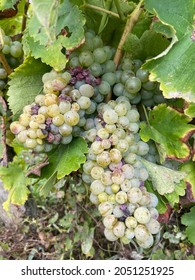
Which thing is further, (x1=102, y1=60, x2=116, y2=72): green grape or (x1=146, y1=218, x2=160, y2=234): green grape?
(x1=102, y1=60, x2=116, y2=72): green grape

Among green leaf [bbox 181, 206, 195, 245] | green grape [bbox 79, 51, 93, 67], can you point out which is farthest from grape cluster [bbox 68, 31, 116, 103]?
green leaf [bbox 181, 206, 195, 245]

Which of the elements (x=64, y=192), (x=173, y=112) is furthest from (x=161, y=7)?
(x=64, y=192)

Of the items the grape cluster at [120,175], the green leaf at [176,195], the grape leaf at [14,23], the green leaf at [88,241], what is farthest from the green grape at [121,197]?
the green leaf at [88,241]

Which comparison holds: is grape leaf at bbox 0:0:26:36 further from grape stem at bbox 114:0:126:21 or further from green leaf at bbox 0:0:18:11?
grape stem at bbox 114:0:126:21

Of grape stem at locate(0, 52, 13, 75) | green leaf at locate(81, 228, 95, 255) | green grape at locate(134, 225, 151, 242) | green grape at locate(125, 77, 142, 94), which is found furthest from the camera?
green leaf at locate(81, 228, 95, 255)

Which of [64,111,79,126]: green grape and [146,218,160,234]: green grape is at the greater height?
[64,111,79,126]: green grape

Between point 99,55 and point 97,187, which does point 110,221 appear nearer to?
point 97,187

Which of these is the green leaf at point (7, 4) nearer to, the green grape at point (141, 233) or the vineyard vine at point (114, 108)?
the vineyard vine at point (114, 108)
